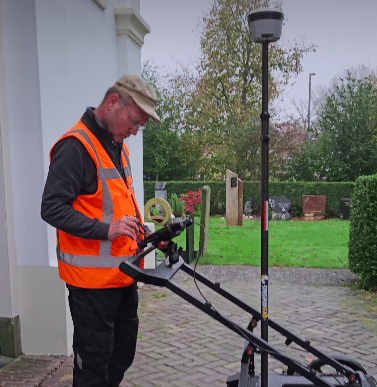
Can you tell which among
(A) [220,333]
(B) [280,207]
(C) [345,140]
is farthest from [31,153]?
(C) [345,140]

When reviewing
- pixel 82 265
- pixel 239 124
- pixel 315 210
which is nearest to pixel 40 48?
A: pixel 82 265

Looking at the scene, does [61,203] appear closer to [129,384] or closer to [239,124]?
[129,384]

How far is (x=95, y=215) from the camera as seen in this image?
247 centimetres

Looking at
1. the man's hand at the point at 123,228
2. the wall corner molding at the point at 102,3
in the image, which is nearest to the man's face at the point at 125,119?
the man's hand at the point at 123,228

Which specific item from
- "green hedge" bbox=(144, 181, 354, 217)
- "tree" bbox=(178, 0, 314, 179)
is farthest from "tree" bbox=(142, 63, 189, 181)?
"green hedge" bbox=(144, 181, 354, 217)

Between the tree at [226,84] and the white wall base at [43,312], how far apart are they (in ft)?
52.7

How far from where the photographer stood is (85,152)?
7.97ft

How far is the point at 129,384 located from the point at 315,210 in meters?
14.0

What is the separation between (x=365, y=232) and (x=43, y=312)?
13.5 feet

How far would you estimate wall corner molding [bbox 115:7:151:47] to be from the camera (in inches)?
224

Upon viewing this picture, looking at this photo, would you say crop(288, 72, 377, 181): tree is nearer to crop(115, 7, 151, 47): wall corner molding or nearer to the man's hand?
crop(115, 7, 151, 47): wall corner molding

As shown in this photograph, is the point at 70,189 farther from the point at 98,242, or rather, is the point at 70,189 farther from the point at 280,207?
the point at 280,207

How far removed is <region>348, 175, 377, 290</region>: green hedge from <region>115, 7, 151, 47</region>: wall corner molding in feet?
11.8

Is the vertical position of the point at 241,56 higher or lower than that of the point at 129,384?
higher
